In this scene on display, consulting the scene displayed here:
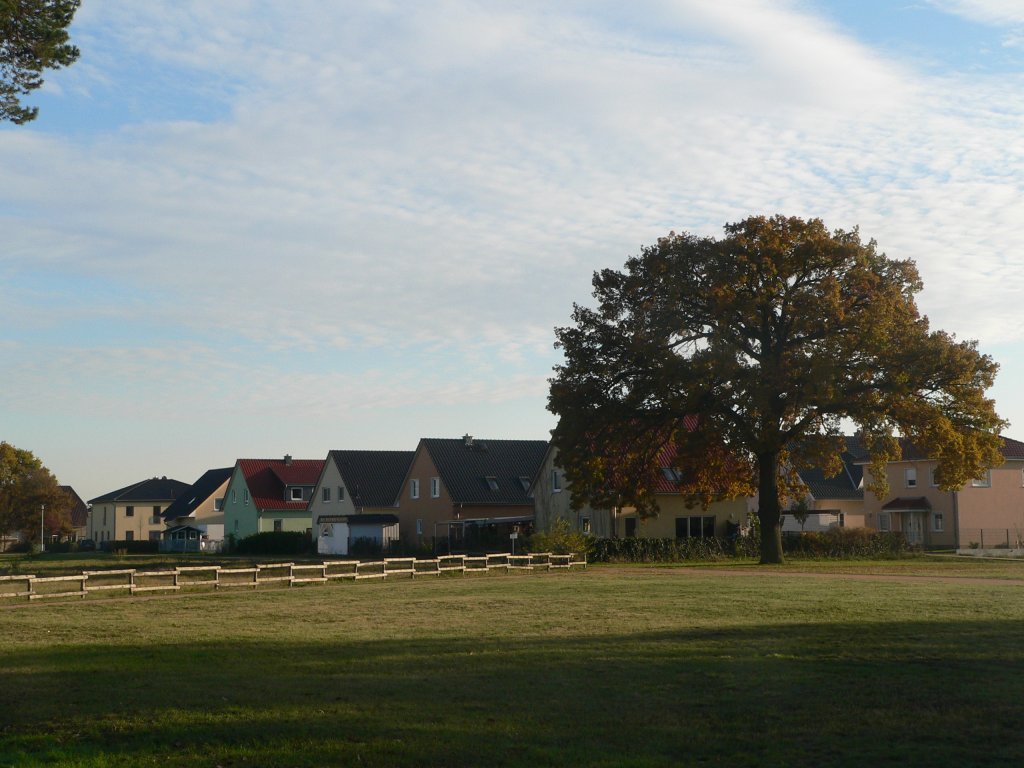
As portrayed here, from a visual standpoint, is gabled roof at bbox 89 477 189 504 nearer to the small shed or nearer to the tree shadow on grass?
the small shed

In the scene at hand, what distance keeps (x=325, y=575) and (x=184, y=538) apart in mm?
58643

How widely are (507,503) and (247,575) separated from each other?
2870cm

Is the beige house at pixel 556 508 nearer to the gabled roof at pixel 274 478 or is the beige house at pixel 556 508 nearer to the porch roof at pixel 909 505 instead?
the porch roof at pixel 909 505

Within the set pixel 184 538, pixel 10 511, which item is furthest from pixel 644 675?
pixel 10 511

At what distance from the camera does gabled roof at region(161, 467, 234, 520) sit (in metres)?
97.0

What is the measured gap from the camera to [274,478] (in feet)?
278

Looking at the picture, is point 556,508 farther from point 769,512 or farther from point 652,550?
point 769,512

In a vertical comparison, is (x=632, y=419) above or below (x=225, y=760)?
above

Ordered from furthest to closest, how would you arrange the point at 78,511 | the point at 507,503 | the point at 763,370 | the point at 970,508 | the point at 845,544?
the point at 78,511 → the point at 507,503 → the point at 970,508 → the point at 845,544 → the point at 763,370

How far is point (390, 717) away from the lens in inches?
453

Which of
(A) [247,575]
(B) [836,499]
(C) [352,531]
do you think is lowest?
(C) [352,531]

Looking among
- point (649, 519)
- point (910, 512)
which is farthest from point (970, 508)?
point (649, 519)

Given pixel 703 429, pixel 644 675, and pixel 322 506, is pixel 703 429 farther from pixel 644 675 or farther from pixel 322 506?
pixel 322 506

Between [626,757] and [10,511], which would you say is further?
[10,511]
